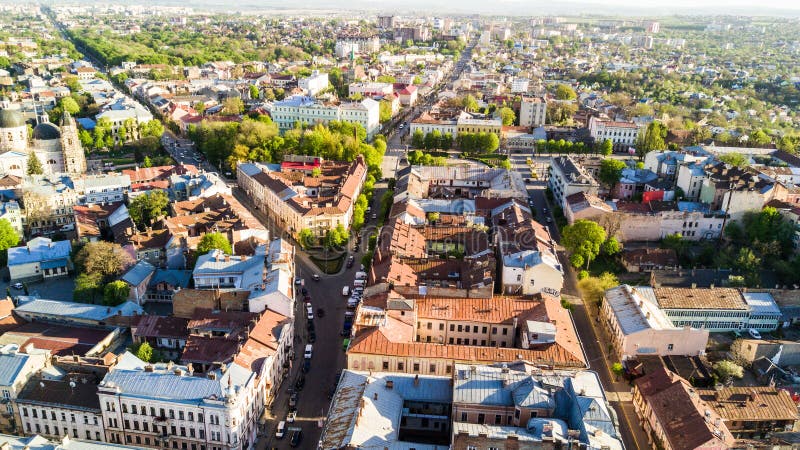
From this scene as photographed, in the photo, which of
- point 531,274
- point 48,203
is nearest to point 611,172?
point 531,274

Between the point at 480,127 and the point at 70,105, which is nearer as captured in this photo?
the point at 480,127

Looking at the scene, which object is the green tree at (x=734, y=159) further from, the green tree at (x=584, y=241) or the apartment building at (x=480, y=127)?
the apartment building at (x=480, y=127)

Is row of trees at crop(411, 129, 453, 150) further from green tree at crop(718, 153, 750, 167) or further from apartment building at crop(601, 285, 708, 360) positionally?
apartment building at crop(601, 285, 708, 360)

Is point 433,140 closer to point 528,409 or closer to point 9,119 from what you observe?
point 9,119

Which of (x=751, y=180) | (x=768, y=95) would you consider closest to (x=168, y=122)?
(x=751, y=180)

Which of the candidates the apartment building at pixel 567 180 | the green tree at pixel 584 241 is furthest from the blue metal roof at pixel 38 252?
the apartment building at pixel 567 180

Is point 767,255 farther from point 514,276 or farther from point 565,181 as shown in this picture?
point 514,276

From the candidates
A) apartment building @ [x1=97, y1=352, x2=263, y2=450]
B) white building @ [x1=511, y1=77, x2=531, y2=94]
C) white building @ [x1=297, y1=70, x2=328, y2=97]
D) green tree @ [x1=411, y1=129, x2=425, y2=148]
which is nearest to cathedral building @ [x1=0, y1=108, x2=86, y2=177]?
green tree @ [x1=411, y1=129, x2=425, y2=148]

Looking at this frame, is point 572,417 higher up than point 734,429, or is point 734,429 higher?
point 572,417
